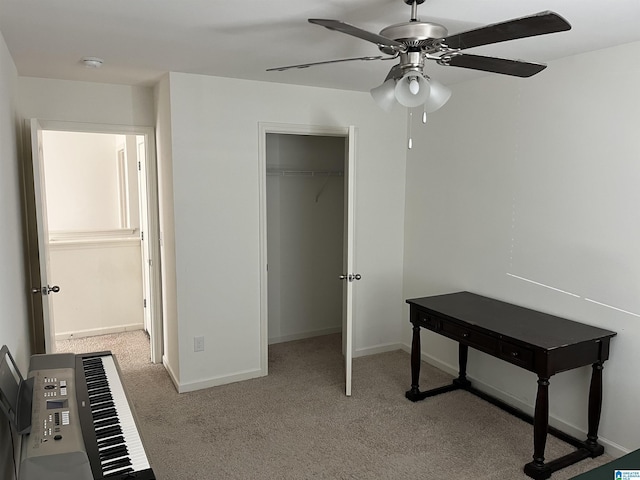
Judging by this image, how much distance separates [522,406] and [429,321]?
854 millimetres

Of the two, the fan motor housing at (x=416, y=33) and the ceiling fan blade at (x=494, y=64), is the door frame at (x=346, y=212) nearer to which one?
the ceiling fan blade at (x=494, y=64)

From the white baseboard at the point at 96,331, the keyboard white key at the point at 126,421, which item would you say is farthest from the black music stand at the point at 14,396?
the white baseboard at the point at 96,331

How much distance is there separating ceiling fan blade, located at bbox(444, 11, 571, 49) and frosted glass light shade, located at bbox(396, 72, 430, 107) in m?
0.18

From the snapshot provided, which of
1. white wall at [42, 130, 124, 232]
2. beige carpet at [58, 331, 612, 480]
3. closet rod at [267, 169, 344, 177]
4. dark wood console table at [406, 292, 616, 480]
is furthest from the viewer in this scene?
white wall at [42, 130, 124, 232]

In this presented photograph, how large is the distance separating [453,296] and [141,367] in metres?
2.62

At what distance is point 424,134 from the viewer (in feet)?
13.6

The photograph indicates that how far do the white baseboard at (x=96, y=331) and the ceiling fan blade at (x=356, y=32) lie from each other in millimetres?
4266

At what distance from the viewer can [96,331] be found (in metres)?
4.98

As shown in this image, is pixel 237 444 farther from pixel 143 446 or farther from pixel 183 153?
pixel 183 153

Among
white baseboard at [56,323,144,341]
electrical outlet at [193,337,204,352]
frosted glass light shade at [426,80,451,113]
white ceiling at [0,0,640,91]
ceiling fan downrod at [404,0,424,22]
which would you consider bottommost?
white baseboard at [56,323,144,341]

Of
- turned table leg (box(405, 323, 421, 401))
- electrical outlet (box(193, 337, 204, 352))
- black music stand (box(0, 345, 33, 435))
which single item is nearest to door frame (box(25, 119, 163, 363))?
electrical outlet (box(193, 337, 204, 352))

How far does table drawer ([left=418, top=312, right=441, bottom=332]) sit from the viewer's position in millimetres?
3340

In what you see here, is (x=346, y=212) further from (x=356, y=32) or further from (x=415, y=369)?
(x=356, y=32)

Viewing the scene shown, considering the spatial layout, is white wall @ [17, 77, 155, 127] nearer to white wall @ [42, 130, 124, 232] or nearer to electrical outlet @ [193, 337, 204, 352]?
white wall @ [42, 130, 124, 232]
